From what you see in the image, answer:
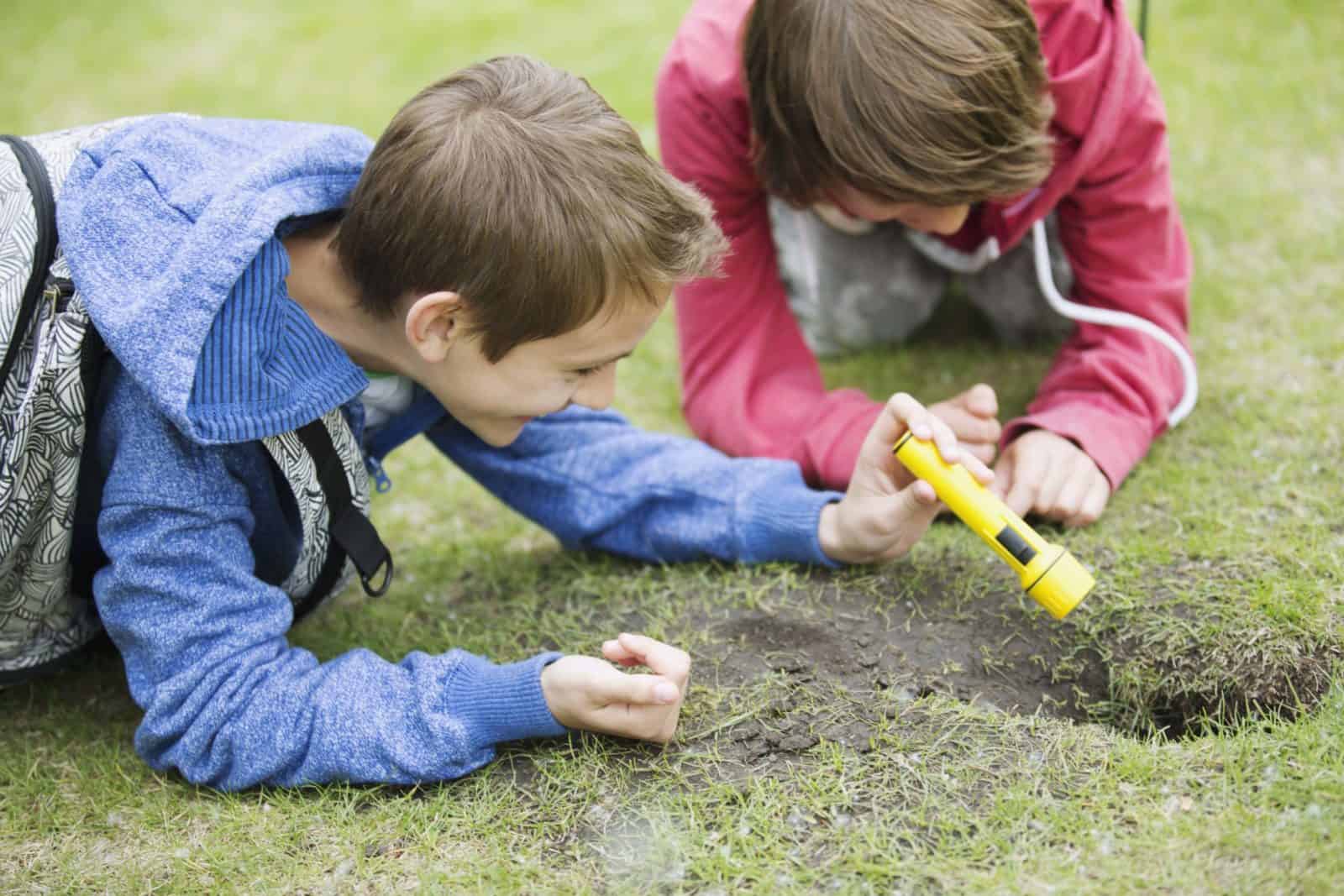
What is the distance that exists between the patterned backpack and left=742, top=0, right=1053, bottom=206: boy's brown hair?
1039 millimetres

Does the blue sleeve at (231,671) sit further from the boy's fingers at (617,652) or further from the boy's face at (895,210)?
the boy's face at (895,210)

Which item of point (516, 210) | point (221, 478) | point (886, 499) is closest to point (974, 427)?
point (886, 499)

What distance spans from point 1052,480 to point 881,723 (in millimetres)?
755

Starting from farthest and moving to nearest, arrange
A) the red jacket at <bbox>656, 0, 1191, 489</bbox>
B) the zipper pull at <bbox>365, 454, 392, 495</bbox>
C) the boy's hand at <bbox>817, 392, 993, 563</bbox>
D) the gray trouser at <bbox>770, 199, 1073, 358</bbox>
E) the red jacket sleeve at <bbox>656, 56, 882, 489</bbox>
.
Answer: the gray trouser at <bbox>770, 199, 1073, 358</bbox> → the red jacket sleeve at <bbox>656, 56, 882, 489</bbox> → the red jacket at <bbox>656, 0, 1191, 489</bbox> → the zipper pull at <bbox>365, 454, 392, 495</bbox> → the boy's hand at <bbox>817, 392, 993, 563</bbox>

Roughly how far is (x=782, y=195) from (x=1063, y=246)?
85 centimetres

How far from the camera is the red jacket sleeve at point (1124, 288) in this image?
108 inches

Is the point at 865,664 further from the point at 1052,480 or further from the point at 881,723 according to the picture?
the point at 1052,480

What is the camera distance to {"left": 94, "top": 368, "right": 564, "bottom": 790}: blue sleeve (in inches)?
77.7

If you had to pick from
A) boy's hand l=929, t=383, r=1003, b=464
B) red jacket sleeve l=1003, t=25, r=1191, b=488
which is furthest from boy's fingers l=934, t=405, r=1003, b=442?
red jacket sleeve l=1003, t=25, r=1191, b=488

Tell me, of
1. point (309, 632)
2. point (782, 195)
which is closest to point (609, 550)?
point (309, 632)

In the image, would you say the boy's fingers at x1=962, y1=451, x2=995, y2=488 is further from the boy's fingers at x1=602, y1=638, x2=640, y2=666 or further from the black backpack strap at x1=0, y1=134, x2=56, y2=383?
the black backpack strap at x1=0, y1=134, x2=56, y2=383

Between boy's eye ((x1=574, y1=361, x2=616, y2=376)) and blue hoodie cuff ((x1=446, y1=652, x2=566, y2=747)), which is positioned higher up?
boy's eye ((x1=574, y1=361, x2=616, y2=376))

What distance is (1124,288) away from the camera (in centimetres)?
294

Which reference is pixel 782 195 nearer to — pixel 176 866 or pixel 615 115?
pixel 615 115
